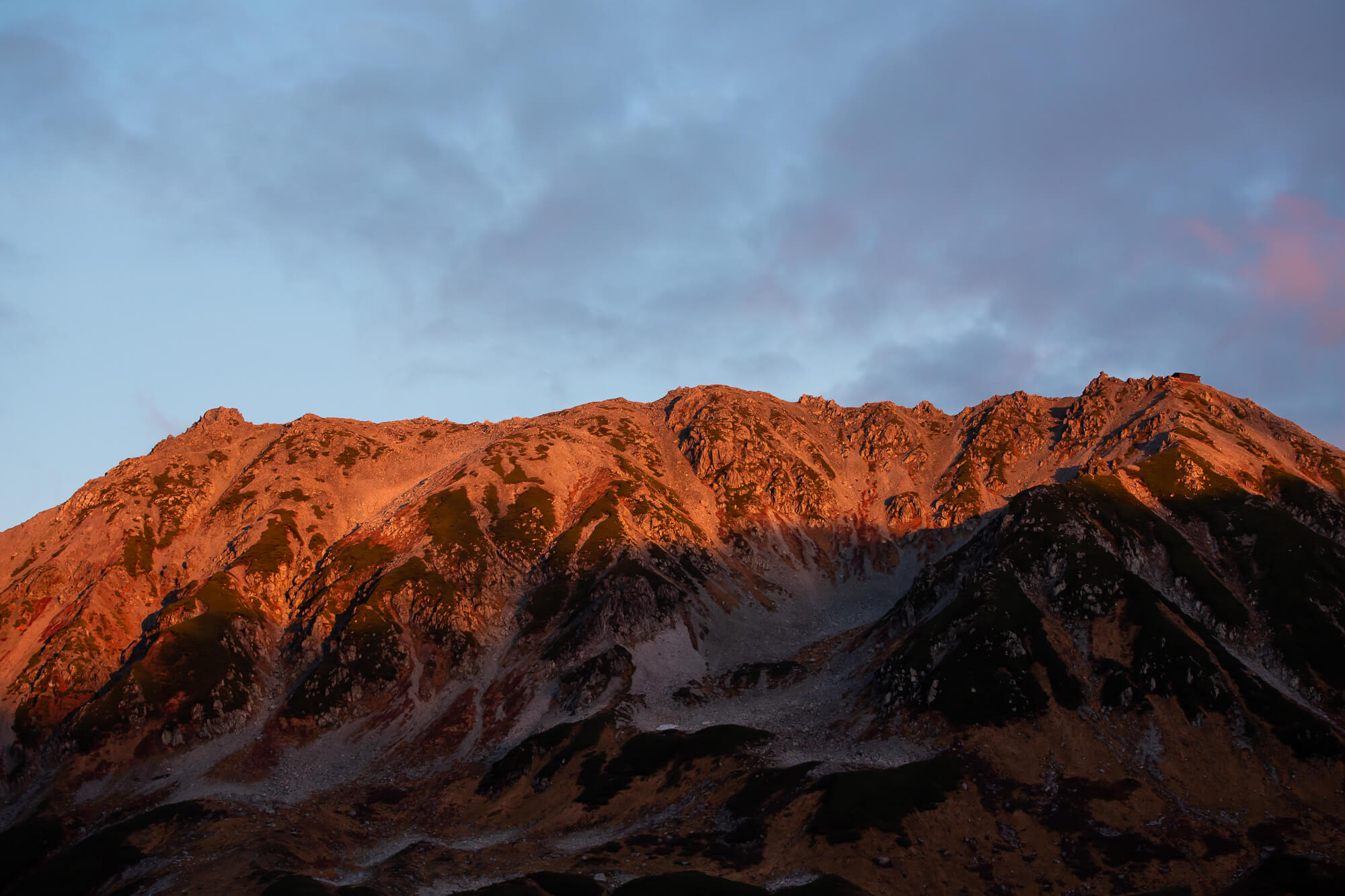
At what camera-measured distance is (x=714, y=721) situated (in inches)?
5669

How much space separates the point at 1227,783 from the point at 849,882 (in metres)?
54.1

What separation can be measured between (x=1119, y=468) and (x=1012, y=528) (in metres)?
47.0

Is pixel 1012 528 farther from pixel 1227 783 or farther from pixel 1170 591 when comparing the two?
pixel 1227 783

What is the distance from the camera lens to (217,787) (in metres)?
138

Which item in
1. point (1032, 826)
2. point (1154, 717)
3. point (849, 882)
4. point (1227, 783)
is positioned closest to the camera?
point (849, 882)

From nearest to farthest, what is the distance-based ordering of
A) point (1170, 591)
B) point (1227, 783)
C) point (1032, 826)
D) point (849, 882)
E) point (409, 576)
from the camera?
point (849, 882) < point (1032, 826) < point (1227, 783) < point (1170, 591) < point (409, 576)

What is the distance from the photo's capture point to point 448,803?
130375mm

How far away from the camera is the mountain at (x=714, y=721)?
96000mm

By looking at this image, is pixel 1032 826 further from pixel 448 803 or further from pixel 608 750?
pixel 448 803

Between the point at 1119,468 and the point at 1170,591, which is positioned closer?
the point at 1170,591

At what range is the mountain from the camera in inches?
3780

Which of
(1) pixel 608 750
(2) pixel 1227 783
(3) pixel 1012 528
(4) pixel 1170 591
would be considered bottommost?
(2) pixel 1227 783

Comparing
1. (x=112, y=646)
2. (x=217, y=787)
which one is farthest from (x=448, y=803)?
(x=112, y=646)

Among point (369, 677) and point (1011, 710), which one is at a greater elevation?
point (369, 677)
